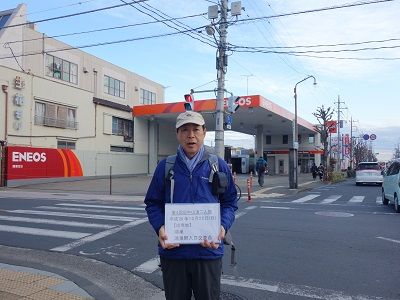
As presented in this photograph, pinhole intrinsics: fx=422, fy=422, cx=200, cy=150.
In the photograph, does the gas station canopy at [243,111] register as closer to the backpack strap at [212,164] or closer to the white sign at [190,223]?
the backpack strap at [212,164]

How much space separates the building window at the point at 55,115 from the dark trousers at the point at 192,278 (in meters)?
28.4

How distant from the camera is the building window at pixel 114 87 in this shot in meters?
40.8

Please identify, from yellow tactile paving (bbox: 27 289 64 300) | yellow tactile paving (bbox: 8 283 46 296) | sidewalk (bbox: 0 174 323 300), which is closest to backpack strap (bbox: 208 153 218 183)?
sidewalk (bbox: 0 174 323 300)

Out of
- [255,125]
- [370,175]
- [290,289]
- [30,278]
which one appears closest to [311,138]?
[255,125]

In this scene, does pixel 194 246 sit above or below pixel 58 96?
below

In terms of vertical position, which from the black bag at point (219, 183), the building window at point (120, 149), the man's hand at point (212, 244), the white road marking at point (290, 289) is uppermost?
the building window at point (120, 149)

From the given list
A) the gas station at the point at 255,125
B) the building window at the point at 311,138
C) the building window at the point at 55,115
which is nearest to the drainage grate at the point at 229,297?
the gas station at the point at 255,125

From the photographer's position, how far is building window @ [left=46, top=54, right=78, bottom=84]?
33697 millimetres

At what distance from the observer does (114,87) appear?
4184 cm

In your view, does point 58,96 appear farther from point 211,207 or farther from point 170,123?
point 211,207

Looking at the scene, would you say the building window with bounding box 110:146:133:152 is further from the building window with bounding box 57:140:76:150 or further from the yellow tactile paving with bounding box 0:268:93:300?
the yellow tactile paving with bounding box 0:268:93:300

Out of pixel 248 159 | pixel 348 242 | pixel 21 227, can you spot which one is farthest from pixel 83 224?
pixel 248 159

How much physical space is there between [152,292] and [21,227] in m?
6.21

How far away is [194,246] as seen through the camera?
312cm
